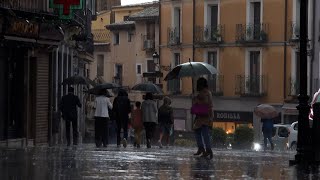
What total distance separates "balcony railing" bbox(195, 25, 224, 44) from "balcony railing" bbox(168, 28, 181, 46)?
2.15 metres

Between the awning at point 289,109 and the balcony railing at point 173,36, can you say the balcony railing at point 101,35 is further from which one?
the awning at point 289,109

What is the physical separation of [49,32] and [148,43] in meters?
40.6

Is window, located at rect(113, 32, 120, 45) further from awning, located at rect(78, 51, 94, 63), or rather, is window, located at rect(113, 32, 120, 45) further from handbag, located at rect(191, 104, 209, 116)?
handbag, located at rect(191, 104, 209, 116)

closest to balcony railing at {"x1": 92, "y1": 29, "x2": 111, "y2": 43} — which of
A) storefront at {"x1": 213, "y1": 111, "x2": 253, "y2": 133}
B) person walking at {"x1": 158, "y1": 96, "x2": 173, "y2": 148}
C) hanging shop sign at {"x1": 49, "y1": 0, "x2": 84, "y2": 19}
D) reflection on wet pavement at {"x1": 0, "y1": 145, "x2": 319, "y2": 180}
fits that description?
storefront at {"x1": 213, "y1": 111, "x2": 253, "y2": 133}

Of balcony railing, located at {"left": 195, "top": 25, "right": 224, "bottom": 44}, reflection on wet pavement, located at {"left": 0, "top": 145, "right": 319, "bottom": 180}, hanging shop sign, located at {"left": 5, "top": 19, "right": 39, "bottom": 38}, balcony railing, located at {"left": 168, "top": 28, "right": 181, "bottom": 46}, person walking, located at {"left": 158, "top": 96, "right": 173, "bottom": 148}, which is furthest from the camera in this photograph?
balcony railing, located at {"left": 168, "top": 28, "right": 181, "bottom": 46}

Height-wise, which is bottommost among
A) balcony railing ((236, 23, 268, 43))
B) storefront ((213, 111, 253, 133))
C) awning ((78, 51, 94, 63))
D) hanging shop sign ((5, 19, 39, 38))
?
storefront ((213, 111, 253, 133))

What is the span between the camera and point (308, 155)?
704 inches

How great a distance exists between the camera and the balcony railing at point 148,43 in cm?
7094

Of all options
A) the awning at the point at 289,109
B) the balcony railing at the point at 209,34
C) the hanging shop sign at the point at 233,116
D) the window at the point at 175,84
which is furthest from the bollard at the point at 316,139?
the window at the point at 175,84

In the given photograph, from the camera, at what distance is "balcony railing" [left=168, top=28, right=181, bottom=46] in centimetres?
6469

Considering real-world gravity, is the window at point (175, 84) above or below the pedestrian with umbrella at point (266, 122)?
above

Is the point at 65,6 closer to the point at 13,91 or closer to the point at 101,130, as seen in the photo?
the point at 13,91

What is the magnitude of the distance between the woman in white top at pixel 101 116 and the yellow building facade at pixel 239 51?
1189 inches

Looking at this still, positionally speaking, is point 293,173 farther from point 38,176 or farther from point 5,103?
point 5,103
